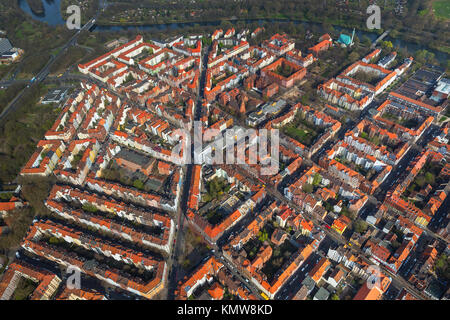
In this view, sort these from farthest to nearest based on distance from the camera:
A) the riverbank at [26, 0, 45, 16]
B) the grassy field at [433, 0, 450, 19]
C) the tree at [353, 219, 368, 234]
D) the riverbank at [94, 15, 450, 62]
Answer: the riverbank at [26, 0, 45, 16]
the grassy field at [433, 0, 450, 19]
the riverbank at [94, 15, 450, 62]
the tree at [353, 219, 368, 234]

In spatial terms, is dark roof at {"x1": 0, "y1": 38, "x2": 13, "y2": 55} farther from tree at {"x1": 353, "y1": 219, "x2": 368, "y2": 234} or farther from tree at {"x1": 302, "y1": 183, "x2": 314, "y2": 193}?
tree at {"x1": 353, "y1": 219, "x2": 368, "y2": 234}

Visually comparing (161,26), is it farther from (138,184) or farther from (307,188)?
(307,188)

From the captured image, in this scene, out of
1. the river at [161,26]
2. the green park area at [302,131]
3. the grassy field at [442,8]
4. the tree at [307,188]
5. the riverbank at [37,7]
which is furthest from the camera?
the riverbank at [37,7]

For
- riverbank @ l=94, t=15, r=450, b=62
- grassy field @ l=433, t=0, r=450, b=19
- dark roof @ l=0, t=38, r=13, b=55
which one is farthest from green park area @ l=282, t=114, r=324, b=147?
dark roof @ l=0, t=38, r=13, b=55

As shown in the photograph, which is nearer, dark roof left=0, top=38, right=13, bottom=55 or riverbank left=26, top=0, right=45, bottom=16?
dark roof left=0, top=38, right=13, bottom=55

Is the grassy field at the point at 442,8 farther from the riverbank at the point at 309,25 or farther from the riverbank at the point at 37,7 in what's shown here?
the riverbank at the point at 37,7

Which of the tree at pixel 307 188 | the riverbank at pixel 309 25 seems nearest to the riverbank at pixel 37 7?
the riverbank at pixel 309 25

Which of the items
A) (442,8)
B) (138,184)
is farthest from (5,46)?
(442,8)
